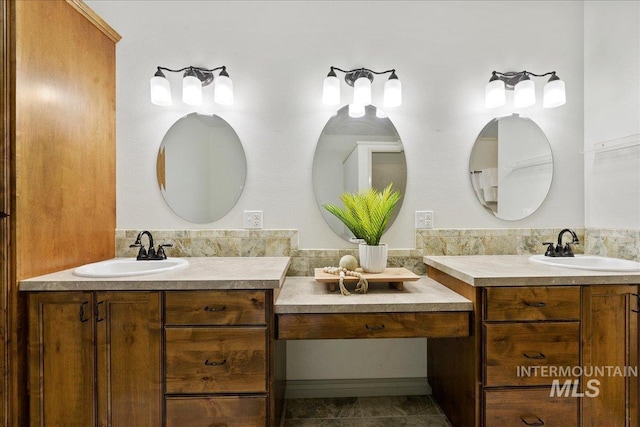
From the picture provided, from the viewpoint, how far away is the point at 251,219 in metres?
2.07

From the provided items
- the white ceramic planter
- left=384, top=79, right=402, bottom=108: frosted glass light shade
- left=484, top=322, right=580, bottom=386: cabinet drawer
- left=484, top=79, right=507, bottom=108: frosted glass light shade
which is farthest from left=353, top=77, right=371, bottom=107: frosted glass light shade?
left=484, top=322, right=580, bottom=386: cabinet drawer

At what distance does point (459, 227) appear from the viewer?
2.13 m

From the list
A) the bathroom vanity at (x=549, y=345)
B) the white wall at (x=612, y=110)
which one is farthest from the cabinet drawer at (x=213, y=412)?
the white wall at (x=612, y=110)

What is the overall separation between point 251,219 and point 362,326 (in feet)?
3.25

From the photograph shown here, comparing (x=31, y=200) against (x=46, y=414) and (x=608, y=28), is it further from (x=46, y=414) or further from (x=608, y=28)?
(x=608, y=28)

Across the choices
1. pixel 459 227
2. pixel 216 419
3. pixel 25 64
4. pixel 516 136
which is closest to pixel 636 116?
pixel 516 136

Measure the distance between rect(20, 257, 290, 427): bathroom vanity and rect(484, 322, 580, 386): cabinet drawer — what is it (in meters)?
0.99

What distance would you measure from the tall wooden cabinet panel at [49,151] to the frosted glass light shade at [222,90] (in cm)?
66

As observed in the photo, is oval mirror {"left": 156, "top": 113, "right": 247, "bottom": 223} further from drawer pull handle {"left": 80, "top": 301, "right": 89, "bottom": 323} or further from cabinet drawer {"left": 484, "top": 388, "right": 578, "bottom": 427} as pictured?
Result: cabinet drawer {"left": 484, "top": 388, "right": 578, "bottom": 427}

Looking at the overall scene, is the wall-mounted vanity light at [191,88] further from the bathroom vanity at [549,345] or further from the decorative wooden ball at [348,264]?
the bathroom vanity at [549,345]

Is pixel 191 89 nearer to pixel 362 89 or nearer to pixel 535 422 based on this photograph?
pixel 362 89

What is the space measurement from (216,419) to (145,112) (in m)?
1.79

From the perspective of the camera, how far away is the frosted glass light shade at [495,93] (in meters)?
2.03

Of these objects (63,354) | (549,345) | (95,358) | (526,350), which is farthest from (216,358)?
(549,345)
